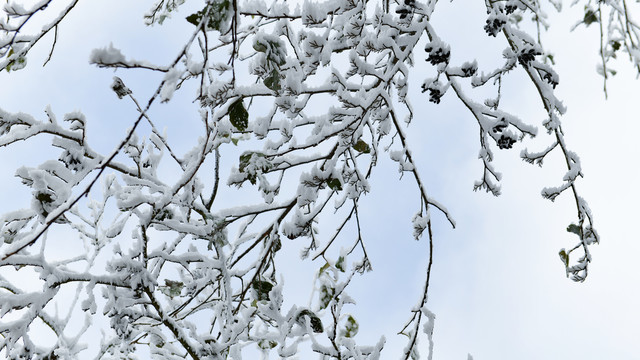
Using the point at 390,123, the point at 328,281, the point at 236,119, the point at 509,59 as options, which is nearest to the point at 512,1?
the point at 509,59

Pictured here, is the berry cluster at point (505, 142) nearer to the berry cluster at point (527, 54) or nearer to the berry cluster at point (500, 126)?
the berry cluster at point (500, 126)

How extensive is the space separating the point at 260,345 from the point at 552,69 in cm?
200

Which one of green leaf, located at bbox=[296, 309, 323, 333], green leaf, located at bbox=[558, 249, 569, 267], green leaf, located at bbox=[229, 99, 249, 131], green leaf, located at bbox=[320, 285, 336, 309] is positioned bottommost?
green leaf, located at bbox=[296, 309, 323, 333]

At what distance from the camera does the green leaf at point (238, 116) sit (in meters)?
1.65

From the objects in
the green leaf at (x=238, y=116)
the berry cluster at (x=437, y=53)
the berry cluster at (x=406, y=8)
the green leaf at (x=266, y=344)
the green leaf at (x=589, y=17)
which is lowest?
the green leaf at (x=266, y=344)

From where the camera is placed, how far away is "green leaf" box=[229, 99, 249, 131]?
64.9 inches

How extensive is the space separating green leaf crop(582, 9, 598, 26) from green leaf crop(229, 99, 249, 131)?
→ 6.74 feet

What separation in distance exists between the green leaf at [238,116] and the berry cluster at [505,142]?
1.06m

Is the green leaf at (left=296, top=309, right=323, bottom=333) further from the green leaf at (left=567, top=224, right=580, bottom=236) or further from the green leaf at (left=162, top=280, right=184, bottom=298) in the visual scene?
the green leaf at (left=567, top=224, right=580, bottom=236)

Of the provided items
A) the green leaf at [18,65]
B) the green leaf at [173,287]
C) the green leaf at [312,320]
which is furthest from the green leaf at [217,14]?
the green leaf at [173,287]

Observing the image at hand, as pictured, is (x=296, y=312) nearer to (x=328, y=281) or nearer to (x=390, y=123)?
(x=328, y=281)

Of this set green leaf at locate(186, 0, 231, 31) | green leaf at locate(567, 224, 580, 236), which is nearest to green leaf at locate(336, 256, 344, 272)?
green leaf at locate(567, 224, 580, 236)

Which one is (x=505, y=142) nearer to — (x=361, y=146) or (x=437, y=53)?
(x=437, y=53)

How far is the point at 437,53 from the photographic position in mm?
1866
